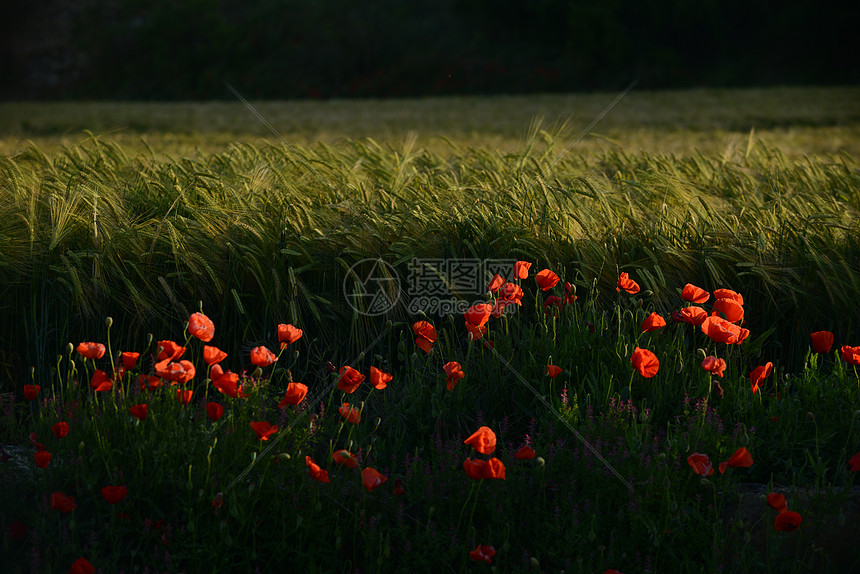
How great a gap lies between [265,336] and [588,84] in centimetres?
2213

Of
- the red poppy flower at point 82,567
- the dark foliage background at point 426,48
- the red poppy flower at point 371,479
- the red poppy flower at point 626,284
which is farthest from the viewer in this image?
the dark foliage background at point 426,48

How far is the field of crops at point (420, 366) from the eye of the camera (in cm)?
148

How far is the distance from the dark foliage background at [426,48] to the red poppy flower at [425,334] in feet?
65.0

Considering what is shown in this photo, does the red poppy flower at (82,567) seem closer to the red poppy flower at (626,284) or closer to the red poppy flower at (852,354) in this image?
the red poppy flower at (626,284)

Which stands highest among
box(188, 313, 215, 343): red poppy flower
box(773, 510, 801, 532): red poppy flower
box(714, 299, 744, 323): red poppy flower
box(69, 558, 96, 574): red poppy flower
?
box(714, 299, 744, 323): red poppy flower

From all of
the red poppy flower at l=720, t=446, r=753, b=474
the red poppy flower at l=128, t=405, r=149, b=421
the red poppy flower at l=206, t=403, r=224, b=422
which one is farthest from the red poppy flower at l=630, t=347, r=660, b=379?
the red poppy flower at l=128, t=405, r=149, b=421

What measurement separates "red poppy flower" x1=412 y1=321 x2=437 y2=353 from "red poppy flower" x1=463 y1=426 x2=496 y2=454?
454 mm

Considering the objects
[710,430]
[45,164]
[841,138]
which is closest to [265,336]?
[710,430]

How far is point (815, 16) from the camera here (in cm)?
2175

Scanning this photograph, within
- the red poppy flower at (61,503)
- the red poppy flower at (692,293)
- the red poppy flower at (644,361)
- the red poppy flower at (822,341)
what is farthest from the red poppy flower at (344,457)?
the red poppy flower at (822,341)

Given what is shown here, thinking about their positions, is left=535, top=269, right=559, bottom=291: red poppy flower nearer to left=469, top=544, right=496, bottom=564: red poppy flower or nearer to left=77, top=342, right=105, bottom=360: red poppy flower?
left=469, top=544, right=496, bottom=564: red poppy flower

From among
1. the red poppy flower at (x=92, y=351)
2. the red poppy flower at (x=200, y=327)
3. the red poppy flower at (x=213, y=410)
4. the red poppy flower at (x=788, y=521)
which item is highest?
the red poppy flower at (x=200, y=327)

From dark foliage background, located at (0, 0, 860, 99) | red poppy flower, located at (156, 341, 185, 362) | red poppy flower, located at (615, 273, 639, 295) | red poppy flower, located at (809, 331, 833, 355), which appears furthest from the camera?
dark foliage background, located at (0, 0, 860, 99)

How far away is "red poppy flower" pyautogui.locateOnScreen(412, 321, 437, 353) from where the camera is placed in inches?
68.8
